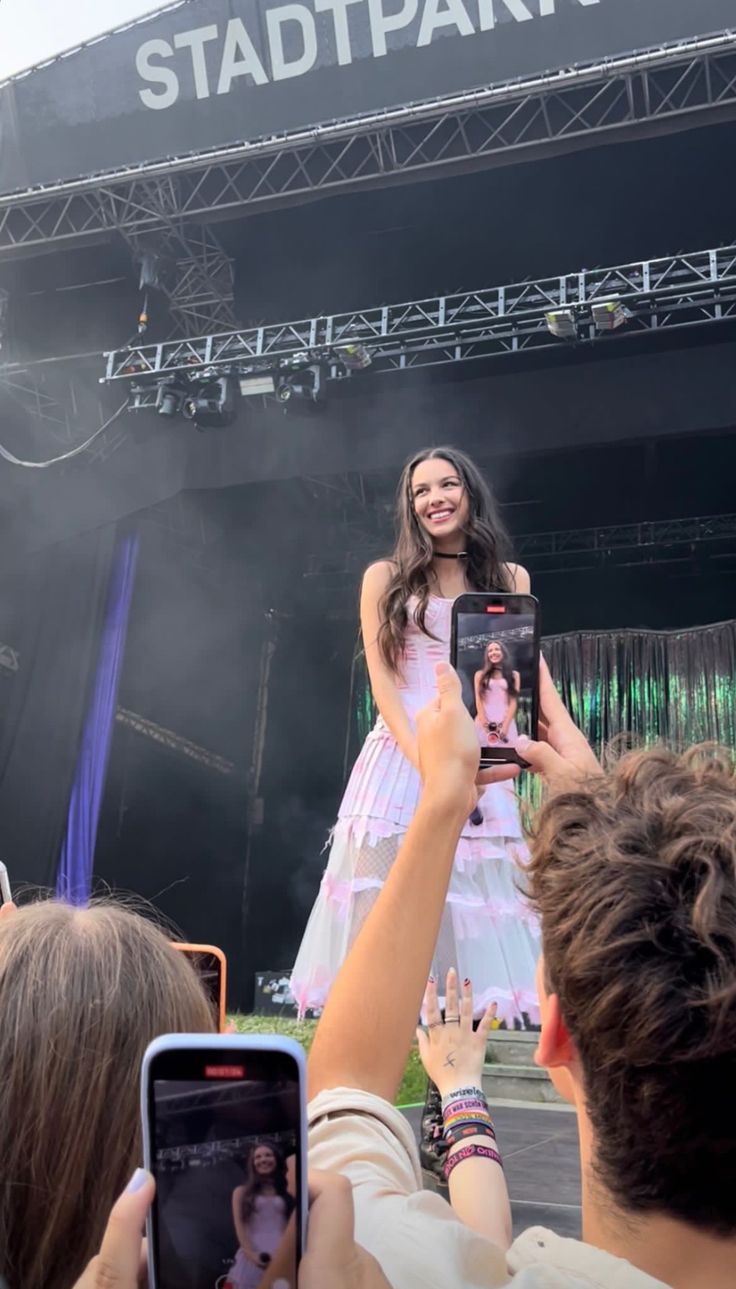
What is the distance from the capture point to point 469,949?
84.4 inches

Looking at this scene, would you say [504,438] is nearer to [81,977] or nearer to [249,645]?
[249,645]

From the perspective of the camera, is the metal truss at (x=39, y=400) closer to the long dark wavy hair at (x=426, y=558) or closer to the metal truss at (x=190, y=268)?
the metal truss at (x=190, y=268)

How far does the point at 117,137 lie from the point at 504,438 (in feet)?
9.58

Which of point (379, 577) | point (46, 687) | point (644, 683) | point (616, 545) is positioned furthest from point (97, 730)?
point (379, 577)

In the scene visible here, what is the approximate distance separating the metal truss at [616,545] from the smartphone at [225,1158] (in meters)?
7.75

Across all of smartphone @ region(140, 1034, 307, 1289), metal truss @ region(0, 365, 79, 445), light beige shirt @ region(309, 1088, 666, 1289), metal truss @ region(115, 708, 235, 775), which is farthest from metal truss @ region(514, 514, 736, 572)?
smartphone @ region(140, 1034, 307, 1289)

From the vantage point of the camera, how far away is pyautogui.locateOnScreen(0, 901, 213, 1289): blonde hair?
2.44ft

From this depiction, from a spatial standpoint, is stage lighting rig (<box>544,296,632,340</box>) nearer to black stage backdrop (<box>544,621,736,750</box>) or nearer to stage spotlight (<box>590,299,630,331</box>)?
stage spotlight (<box>590,299,630,331</box>)

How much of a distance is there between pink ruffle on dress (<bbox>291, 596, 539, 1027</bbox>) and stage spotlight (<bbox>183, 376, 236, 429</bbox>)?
468 centimetres

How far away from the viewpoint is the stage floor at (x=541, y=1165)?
2.25 meters

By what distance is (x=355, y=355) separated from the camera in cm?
640

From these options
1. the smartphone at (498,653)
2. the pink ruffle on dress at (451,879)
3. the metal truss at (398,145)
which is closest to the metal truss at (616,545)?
the metal truss at (398,145)

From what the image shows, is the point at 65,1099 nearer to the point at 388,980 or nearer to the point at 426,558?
the point at 388,980

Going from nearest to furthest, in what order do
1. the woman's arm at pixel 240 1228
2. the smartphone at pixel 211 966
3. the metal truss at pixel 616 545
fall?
the woman's arm at pixel 240 1228 < the smartphone at pixel 211 966 < the metal truss at pixel 616 545
